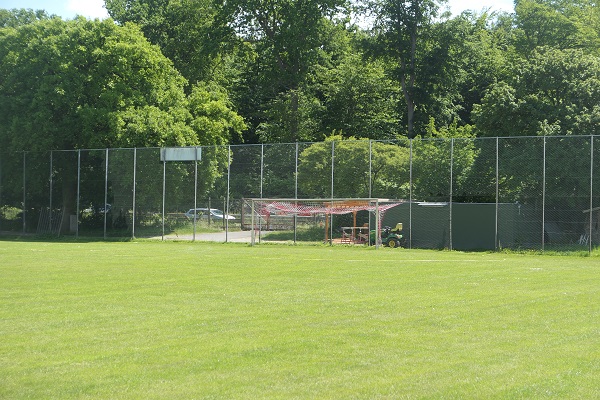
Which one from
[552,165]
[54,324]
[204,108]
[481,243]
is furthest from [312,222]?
[54,324]

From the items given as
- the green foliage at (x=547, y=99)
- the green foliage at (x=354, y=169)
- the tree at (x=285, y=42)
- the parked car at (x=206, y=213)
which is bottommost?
the parked car at (x=206, y=213)

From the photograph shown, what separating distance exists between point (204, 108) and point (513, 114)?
726 inches

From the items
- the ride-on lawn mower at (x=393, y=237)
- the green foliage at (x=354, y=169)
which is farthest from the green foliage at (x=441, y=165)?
the ride-on lawn mower at (x=393, y=237)

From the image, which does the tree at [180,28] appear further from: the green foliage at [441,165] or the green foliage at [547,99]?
the green foliage at [441,165]

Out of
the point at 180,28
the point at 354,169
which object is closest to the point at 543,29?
the point at 180,28

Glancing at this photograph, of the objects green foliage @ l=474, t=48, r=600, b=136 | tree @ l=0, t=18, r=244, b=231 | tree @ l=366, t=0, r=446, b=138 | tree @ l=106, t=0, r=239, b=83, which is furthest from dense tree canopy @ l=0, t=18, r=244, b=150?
tree @ l=366, t=0, r=446, b=138

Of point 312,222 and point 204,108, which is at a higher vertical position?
point 204,108

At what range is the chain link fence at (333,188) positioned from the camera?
95.1ft

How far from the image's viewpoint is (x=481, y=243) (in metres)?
30.5

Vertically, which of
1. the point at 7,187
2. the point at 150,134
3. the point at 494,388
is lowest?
the point at 494,388

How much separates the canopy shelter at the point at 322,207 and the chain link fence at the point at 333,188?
44cm

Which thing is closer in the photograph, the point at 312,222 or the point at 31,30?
the point at 312,222

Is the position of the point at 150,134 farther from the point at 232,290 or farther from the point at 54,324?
the point at 54,324

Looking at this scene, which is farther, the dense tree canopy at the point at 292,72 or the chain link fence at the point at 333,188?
the dense tree canopy at the point at 292,72
